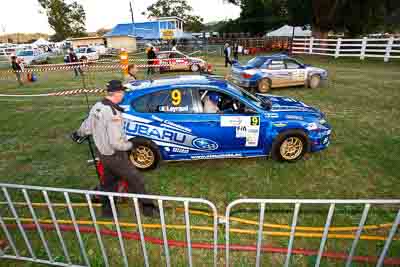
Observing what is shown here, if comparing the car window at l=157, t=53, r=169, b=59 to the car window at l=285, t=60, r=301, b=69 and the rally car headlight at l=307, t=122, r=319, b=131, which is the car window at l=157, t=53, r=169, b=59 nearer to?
the car window at l=285, t=60, r=301, b=69

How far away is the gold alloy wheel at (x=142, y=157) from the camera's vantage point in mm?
4523

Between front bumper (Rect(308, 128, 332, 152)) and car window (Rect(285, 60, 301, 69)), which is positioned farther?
car window (Rect(285, 60, 301, 69))

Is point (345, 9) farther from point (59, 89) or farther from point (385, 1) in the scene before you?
point (59, 89)

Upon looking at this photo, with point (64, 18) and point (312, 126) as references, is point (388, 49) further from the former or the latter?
point (64, 18)

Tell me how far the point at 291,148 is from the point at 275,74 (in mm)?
6142

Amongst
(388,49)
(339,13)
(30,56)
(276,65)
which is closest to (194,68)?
(276,65)

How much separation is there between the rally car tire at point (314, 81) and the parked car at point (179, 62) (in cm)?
676

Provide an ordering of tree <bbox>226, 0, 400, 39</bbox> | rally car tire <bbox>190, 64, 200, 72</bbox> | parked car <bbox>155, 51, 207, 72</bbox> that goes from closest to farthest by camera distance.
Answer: parked car <bbox>155, 51, 207, 72</bbox> → rally car tire <bbox>190, 64, 200, 72</bbox> → tree <bbox>226, 0, 400, 39</bbox>

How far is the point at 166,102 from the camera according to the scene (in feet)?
14.3

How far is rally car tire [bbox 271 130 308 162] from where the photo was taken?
178 inches

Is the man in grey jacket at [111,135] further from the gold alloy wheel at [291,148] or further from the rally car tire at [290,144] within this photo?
Result: the gold alloy wheel at [291,148]

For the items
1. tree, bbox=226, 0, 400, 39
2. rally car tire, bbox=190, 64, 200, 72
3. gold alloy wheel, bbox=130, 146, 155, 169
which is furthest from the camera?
tree, bbox=226, 0, 400, 39

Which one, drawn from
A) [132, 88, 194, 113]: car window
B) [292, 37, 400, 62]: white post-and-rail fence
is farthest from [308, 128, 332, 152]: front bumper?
[292, 37, 400, 62]: white post-and-rail fence

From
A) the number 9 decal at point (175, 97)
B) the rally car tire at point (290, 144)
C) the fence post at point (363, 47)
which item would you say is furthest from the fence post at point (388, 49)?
the number 9 decal at point (175, 97)
